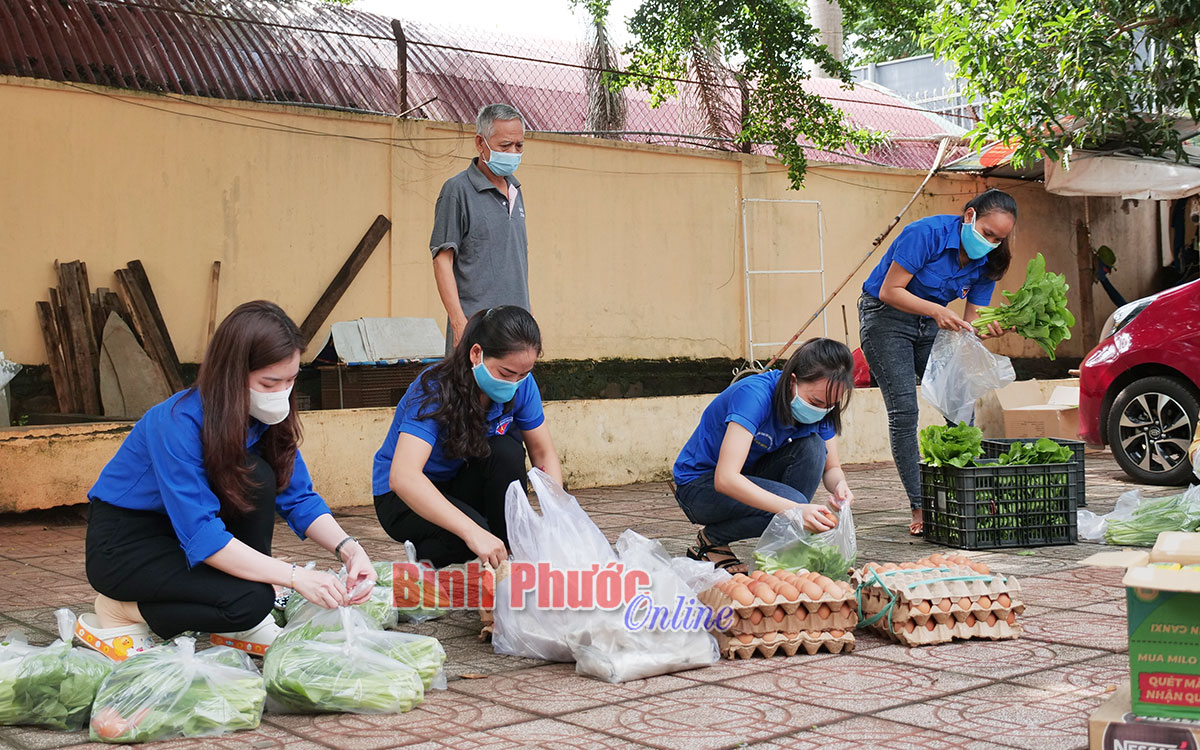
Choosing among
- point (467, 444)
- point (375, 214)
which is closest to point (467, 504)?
point (467, 444)

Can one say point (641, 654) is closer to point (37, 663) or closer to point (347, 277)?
point (37, 663)

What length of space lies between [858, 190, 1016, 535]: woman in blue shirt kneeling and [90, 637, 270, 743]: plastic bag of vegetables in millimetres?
3781

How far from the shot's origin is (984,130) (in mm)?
7863

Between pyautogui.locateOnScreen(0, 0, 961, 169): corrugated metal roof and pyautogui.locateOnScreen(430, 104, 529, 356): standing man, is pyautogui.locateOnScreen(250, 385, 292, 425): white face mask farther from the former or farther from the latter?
pyautogui.locateOnScreen(0, 0, 961, 169): corrugated metal roof

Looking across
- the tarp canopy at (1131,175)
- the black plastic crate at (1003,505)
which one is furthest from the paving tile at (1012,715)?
the tarp canopy at (1131,175)

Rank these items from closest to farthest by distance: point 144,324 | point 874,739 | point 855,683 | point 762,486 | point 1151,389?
point 874,739
point 855,683
point 762,486
point 1151,389
point 144,324

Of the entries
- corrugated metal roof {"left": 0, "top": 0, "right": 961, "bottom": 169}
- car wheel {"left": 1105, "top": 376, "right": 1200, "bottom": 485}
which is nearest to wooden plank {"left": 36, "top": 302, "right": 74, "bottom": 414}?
corrugated metal roof {"left": 0, "top": 0, "right": 961, "bottom": 169}

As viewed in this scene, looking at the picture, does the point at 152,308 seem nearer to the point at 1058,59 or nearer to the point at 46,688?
the point at 46,688

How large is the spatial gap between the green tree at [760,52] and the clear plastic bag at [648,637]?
642cm

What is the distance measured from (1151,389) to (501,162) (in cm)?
476

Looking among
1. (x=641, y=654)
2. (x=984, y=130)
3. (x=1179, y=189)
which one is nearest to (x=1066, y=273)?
(x=1179, y=189)

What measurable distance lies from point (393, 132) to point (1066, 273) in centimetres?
882

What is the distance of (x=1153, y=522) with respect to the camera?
5.47 meters

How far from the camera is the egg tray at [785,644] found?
359 cm
